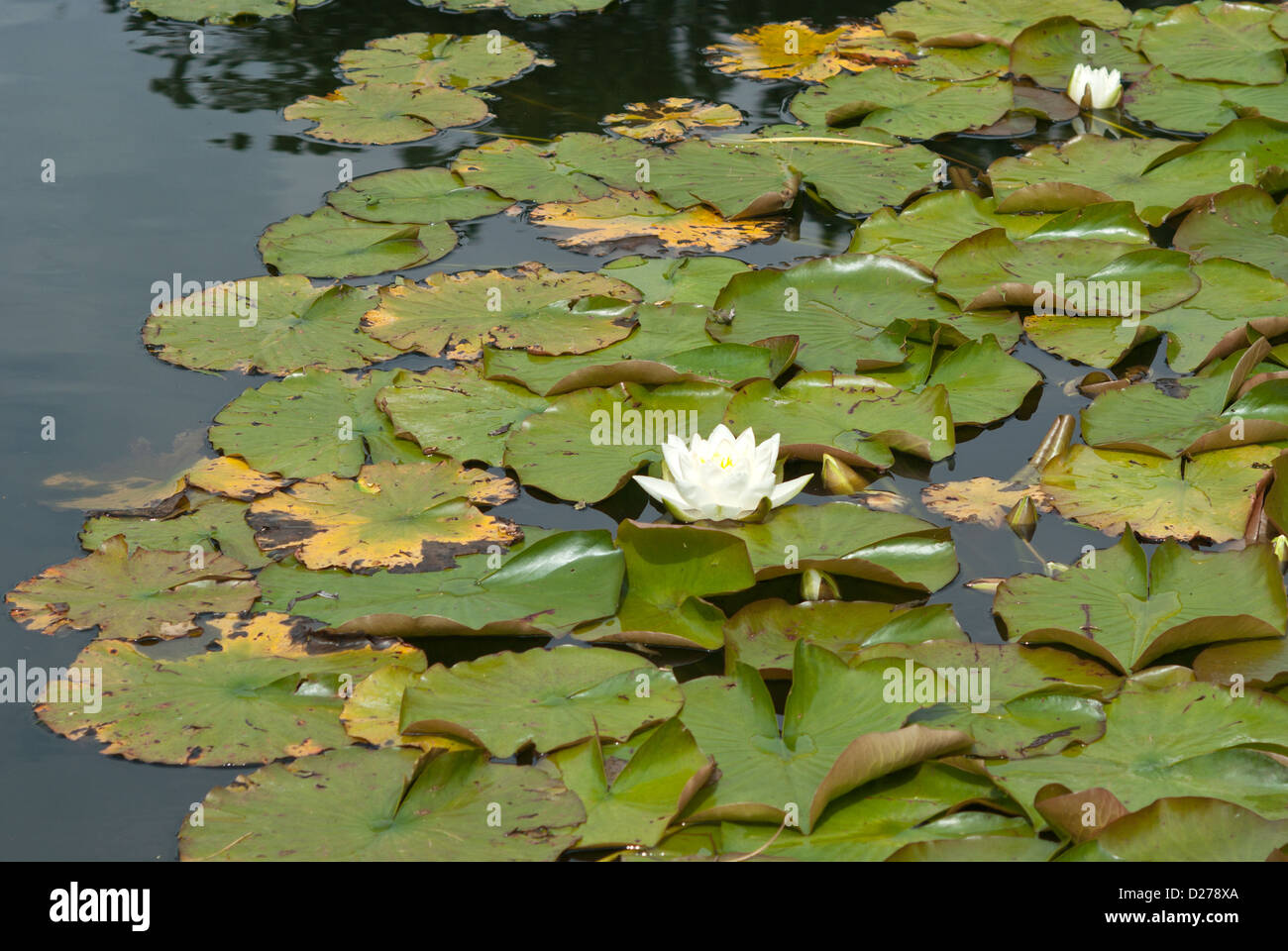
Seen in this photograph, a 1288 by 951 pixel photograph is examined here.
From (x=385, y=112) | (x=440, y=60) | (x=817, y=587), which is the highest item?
(x=440, y=60)

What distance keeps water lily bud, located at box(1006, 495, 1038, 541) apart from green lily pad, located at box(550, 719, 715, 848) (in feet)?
3.31

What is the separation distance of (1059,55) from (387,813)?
4.20 metres

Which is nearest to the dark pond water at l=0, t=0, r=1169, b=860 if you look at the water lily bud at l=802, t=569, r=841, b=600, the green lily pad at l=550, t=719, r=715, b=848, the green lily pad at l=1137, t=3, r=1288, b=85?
the water lily bud at l=802, t=569, r=841, b=600

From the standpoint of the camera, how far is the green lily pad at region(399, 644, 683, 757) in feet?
6.44

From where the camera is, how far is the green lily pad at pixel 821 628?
2137 mm

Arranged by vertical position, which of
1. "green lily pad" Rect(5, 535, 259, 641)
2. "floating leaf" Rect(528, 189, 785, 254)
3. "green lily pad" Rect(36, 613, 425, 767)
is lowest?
"green lily pad" Rect(36, 613, 425, 767)

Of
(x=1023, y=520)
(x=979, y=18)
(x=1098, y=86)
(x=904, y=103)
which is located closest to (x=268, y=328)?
(x=1023, y=520)

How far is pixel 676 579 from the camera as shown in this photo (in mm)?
2303

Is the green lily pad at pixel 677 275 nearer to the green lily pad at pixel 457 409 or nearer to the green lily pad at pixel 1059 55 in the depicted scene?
the green lily pad at pixel 457 409

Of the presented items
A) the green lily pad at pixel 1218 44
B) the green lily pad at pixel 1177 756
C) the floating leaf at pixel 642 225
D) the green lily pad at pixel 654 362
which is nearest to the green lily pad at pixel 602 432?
the green lily pad at pixel 654 362

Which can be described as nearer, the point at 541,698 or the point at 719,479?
the point at 541,698

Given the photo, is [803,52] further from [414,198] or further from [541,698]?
[541,698]

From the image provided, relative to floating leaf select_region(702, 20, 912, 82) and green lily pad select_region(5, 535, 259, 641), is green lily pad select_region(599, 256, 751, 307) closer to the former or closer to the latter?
green lily pad select_region(5, 535, 259, 641)

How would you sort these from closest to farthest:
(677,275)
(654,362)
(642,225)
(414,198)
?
(654,362), (677,275), (642,225), (414,198)
